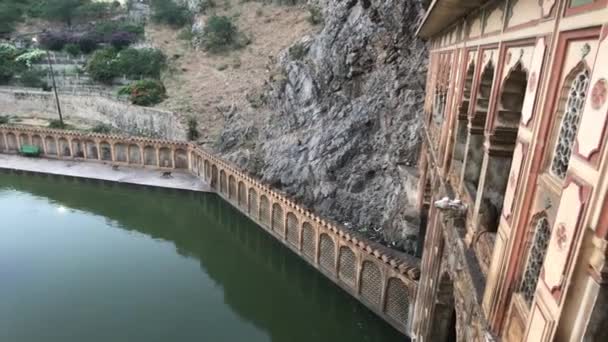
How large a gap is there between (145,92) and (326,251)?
2677 cm

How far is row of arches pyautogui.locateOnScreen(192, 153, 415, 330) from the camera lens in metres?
13.0

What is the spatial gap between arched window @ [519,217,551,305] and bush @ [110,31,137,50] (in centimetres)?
5262

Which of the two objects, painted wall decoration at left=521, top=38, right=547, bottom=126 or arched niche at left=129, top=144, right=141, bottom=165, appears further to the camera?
arched niche at left=129, top=144, right=141, bottom=165

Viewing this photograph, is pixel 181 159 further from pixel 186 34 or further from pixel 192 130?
pixel 186 34

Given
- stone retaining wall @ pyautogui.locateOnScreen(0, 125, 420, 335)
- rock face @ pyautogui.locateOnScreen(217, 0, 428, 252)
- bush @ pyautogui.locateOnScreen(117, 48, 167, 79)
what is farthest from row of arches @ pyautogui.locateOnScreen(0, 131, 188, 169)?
bush @ pyautogui.locateOnScreen(117, 48, 167, 79)

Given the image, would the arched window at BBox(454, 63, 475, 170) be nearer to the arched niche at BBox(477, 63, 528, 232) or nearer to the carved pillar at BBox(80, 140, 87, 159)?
the arched niche at BBox(477, 63, 528, 232)

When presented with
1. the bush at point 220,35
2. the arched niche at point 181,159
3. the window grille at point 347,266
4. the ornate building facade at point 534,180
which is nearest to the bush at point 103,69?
the bush at point 220,35

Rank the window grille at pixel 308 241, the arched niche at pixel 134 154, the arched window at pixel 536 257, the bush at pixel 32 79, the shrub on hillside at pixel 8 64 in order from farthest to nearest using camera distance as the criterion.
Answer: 1. the shrub on hillside at pixel 8 64
2. the bush at pixel 32 79
3. the arched niche at pixel 134 154
4. the window grille at pixel 308 241
5. the arched window at pixel 536 257

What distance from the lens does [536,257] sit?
3814 millimetres

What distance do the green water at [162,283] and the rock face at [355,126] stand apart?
3.46 metres

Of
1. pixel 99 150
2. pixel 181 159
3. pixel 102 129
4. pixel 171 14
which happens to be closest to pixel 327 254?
pixel 181 159

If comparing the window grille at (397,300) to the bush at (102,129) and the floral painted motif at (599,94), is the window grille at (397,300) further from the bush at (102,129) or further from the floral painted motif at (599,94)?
the bush at (102,129)

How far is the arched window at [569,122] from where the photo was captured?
319 centimetres

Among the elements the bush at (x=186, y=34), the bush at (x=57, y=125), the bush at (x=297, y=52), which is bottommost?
the bush at (x=57, y=125)
